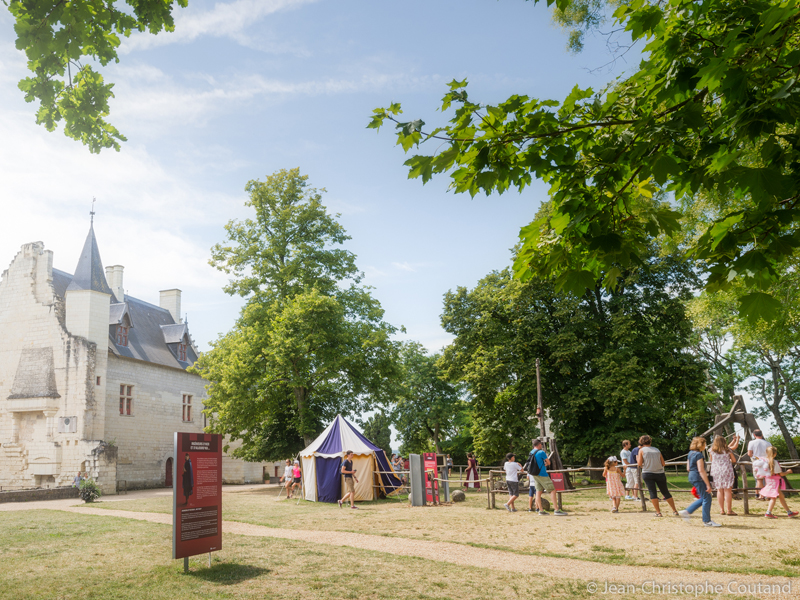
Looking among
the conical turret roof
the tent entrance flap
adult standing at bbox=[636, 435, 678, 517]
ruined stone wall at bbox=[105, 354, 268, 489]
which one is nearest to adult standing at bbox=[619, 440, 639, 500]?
adult standing at bbox=[636, 435, 678, 517]

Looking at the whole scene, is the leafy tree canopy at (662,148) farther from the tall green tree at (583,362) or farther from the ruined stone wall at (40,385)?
the ruined stone wall at (40,385)

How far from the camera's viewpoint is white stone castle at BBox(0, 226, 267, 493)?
95.0 ft

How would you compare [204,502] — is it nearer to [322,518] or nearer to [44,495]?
[322,518]

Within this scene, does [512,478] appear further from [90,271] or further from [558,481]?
[90,271]

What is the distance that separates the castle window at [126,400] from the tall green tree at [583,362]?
18.8 metres

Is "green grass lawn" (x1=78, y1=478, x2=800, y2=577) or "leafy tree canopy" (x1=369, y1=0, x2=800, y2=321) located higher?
"leafy tree canopy" (x1=369, y1=0, x2=800, y2=321)

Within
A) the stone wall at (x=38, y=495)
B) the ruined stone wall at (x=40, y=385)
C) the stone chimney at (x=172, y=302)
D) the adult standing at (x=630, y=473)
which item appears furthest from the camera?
the stone chimney at (x=172, y=302)

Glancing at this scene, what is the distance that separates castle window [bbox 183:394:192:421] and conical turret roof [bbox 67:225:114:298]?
9400 mm

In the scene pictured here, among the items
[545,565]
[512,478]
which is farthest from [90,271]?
[545,565]

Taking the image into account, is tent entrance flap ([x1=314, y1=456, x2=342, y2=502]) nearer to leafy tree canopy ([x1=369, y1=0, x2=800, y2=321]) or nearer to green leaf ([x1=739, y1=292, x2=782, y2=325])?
leafy tree canopy ([x1=369, y1=0, x2=800, y2=321])

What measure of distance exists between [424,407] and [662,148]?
44.6 metres

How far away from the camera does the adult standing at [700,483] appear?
10404mm

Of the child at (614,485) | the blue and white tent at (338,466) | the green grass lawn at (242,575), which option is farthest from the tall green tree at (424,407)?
the green grass lawn at (242,575)

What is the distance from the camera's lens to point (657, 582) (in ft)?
21.2
